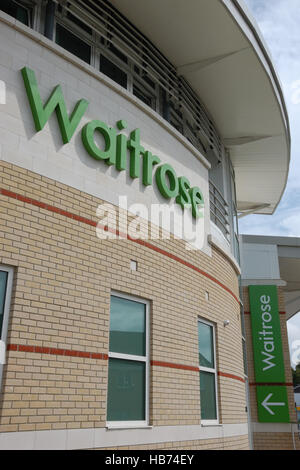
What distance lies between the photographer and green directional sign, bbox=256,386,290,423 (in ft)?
43.2

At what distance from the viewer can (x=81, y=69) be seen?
722 centimetres

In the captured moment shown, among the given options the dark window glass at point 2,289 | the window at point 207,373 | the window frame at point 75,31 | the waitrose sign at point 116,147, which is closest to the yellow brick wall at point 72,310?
the dark window glass at point 2,289

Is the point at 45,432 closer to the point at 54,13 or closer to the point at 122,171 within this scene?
the point at 122,171

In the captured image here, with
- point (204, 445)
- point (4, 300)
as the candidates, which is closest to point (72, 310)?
point (4, 300)

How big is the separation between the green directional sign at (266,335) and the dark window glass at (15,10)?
1044cm

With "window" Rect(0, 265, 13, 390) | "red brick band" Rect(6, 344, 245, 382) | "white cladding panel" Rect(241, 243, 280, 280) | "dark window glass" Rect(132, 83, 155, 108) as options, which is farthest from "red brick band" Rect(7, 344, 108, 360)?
"white cladding panel" Rect(241, 243, 280, 280)

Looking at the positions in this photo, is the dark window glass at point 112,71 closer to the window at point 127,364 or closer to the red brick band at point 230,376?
the window at point 127,364

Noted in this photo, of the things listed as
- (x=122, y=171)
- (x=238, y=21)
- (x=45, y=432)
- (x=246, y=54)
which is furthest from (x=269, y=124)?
(x=45, y=432)

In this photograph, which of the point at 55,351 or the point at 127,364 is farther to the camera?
the point at 127,364

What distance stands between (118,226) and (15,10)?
3.74 m

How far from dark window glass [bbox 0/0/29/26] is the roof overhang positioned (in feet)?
6.14

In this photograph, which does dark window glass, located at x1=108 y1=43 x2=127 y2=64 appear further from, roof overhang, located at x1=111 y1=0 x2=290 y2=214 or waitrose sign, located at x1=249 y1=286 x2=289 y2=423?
waitrose sign, located at x1=249 y1=286 x2=289 y2=423

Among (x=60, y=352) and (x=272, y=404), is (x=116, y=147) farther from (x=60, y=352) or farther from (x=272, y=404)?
(x=272, y=404)

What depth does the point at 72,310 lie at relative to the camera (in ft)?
19.7
